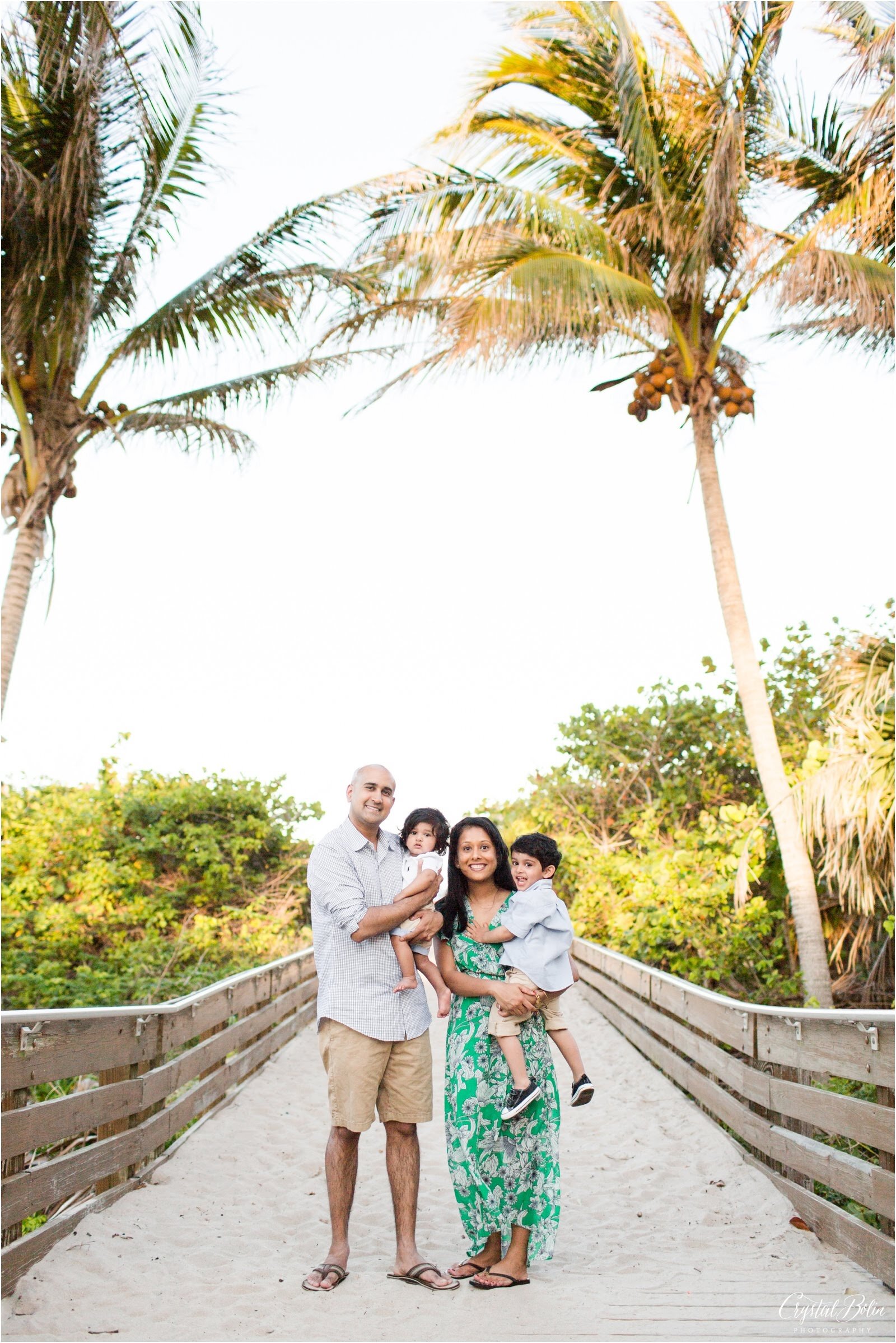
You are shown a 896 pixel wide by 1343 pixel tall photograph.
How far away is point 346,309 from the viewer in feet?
32.2

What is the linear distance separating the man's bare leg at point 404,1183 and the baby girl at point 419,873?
1.60 ft

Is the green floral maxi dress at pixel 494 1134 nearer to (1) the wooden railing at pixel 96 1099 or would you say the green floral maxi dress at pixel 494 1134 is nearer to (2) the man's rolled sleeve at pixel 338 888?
(2) the man's rolled sleeve at pixel 338 888

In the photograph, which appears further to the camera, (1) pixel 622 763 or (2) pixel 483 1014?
(1) pixel 622 763

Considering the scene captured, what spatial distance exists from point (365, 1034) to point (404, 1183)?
23.2 inches

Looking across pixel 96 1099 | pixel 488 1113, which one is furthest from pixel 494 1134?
pixel 96 1099

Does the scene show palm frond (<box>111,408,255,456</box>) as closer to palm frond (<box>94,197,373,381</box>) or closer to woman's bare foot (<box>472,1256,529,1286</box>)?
palm frond (<box>94,197,373,381</box>)

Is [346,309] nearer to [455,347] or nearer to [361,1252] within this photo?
[455,347]

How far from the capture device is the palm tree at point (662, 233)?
9008 mm

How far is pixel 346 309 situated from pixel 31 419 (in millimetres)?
2984

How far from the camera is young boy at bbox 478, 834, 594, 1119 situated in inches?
160

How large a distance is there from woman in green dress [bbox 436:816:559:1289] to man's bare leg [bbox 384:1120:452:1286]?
0.49 ft

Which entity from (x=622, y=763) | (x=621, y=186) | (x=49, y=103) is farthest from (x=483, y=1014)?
(x=622, y=763)

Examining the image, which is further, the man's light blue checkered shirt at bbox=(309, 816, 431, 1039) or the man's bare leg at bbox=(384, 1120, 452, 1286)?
the man's light blue checkered shirt at bbox=(309, 816, 431, 1039)

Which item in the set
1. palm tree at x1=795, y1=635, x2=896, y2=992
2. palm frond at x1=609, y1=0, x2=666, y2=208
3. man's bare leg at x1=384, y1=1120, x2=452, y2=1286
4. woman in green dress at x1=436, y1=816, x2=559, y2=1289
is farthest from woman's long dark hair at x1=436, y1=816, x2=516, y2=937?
palm frond at x1=609, y1=0, x2=666, y2=208
